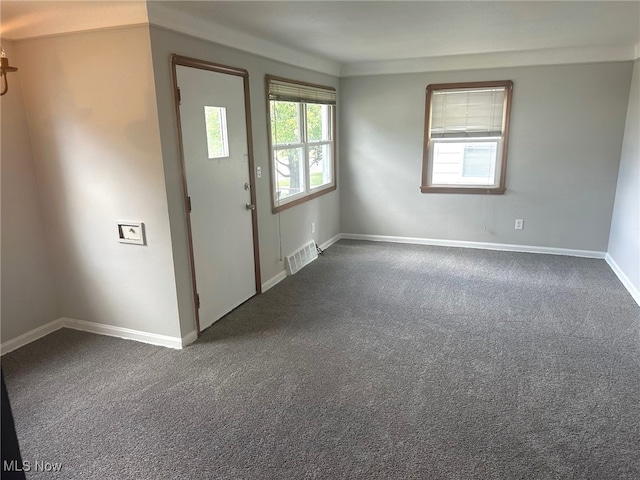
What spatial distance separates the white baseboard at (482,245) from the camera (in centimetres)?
505

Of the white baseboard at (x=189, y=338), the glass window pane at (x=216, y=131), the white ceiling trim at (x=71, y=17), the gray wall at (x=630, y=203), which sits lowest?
the white baseboard at (x=189, y=338)

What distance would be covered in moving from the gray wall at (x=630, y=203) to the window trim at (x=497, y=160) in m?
1.16

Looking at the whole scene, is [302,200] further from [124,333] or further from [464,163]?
[124,333]

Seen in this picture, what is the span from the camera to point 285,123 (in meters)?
4.36

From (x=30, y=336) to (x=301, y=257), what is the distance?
261cm

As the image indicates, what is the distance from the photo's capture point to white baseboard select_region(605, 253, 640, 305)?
3776 mm

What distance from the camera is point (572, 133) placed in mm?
4785

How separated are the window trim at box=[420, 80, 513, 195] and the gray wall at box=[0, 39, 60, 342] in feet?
13.5

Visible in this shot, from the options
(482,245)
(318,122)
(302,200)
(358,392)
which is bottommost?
(358,392)

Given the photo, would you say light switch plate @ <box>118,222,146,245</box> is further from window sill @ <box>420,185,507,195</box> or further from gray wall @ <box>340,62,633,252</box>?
window sill @ <box>420,185,507,195</box>

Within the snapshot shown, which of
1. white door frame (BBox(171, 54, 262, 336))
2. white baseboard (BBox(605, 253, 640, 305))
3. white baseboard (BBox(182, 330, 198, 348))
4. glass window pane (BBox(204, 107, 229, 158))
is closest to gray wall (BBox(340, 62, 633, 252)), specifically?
white baseboard (BBox(605, 253, 640, 305))

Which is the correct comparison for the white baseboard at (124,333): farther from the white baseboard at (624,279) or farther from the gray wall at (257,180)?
the white baseboard at (624,279)

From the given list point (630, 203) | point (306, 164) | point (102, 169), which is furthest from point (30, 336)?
point (630, 203)

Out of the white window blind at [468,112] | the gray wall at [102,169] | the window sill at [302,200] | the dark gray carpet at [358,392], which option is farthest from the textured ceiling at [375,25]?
the dark gray carpet at [358,392]
